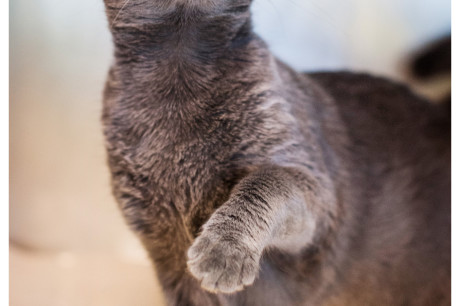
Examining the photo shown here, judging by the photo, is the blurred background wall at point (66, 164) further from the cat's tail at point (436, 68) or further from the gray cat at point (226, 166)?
the cat's tail at point (436, 68)

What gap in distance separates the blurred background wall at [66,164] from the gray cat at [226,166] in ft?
0.12

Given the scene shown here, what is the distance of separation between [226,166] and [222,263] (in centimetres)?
24

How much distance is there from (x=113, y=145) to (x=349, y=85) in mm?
667

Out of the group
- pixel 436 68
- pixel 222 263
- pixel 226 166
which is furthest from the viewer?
pixel 436 68

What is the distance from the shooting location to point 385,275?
4.33ft

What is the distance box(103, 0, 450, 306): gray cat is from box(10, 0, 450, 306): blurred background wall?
0.04 m

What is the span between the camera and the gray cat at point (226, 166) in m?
0.96

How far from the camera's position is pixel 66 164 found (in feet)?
3.34

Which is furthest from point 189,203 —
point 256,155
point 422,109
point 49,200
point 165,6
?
point 422,109

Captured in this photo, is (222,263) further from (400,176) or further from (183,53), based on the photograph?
(400,176)

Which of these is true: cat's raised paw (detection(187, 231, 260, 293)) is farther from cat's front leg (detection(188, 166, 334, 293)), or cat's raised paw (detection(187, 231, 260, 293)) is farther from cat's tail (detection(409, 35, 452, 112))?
A: cat's tail (detection(409, 35, 452, 112))

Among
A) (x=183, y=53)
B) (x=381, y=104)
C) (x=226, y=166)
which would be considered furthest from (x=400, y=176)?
(x=183, y=53)

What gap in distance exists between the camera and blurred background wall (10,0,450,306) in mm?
991
